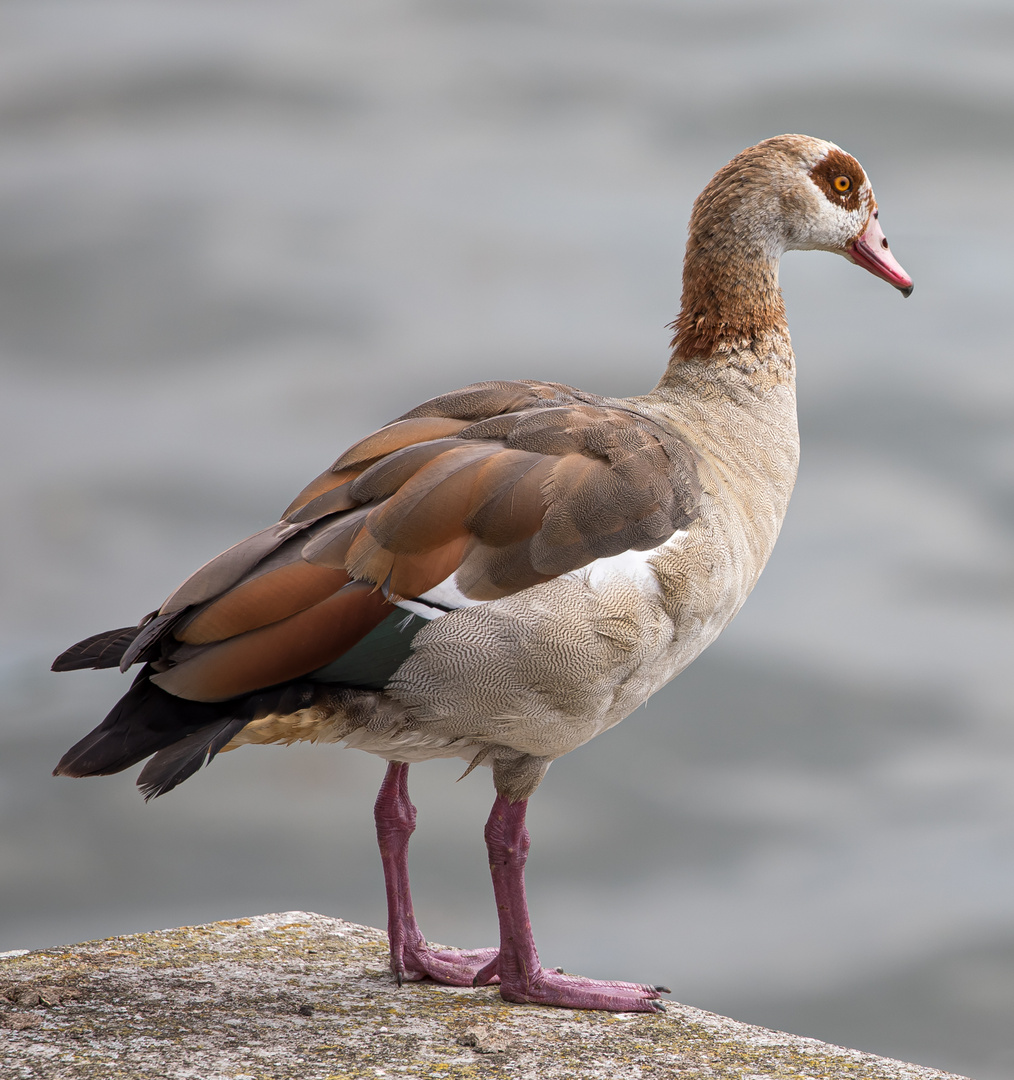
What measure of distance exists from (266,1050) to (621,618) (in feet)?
3.84

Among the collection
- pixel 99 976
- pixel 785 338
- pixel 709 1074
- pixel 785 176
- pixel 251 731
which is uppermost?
pixel 785 176

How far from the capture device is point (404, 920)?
3.39m

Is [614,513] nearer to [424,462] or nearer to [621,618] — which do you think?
[621,618]

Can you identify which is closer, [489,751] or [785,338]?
[489,751]

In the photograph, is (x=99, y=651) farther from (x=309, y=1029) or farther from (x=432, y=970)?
(x=432, y=970)

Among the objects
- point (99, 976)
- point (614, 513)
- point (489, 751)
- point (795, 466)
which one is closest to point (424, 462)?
point (614, 513)

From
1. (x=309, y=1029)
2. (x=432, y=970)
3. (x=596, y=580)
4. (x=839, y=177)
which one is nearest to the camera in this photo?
(x=309, y=1029)

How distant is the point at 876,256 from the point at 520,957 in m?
2.29

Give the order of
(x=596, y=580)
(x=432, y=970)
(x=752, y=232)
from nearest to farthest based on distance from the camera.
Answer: (x=596, y=580) → (x=432, y=970) → (x=752, y=232)

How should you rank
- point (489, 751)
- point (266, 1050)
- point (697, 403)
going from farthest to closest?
point (697, 403), point (489, 751), point (266, 1050)

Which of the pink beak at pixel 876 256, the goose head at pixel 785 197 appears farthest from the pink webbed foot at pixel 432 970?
the pink beak at pixel 876 256

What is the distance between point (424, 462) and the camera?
3.08 m

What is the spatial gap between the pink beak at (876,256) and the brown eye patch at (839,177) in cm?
15

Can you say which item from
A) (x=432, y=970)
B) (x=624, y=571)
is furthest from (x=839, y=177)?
(x=432, y=970)
